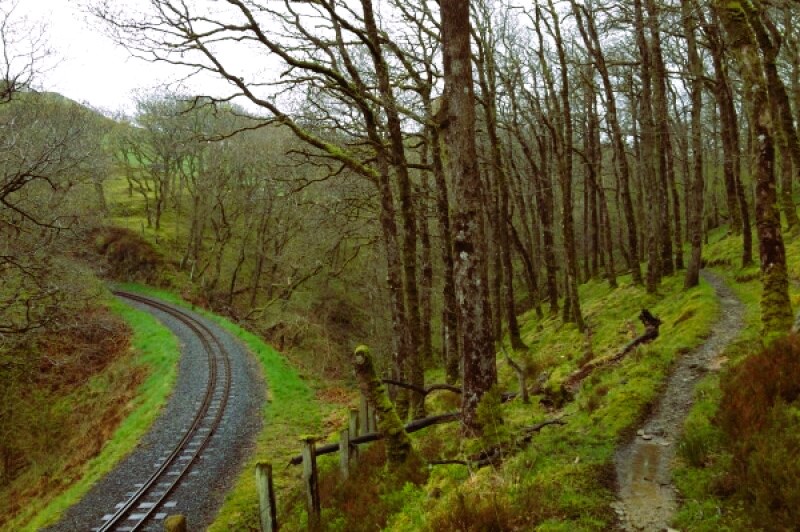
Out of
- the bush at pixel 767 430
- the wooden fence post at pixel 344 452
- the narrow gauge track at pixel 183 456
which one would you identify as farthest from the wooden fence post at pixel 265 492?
the bush at pixel 767 430

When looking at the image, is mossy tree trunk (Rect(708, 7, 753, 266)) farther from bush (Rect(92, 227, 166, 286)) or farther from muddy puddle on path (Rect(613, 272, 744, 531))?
bush (Rect(92, 227, 166, 286))

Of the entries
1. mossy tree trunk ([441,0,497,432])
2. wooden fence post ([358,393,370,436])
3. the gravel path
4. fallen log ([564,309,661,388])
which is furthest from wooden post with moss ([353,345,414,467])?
the gravel path

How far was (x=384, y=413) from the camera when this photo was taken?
8.09 m

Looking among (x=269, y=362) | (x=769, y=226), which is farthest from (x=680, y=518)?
(x=269, y=362)

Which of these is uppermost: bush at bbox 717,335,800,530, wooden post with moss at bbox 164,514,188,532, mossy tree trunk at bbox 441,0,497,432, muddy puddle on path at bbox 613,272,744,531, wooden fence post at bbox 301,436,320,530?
mossy tree trunk at bbox 441,0,497,432

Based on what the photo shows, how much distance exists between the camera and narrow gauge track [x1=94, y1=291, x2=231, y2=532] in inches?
432

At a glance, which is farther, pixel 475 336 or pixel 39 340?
pixel 39 340

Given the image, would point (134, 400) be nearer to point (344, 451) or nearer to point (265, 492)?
point (344, 451)

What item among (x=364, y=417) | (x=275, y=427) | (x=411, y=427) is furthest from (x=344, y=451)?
(x=275, y=427)

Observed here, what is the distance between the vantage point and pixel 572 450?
22.6 ft

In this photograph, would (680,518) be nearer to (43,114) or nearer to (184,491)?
(184,491)

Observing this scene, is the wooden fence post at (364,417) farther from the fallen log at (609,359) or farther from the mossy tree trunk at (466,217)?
the fallen log at (609,359)

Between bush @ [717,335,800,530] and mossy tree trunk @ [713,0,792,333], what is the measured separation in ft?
4.03

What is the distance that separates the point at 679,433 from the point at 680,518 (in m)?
2.45
